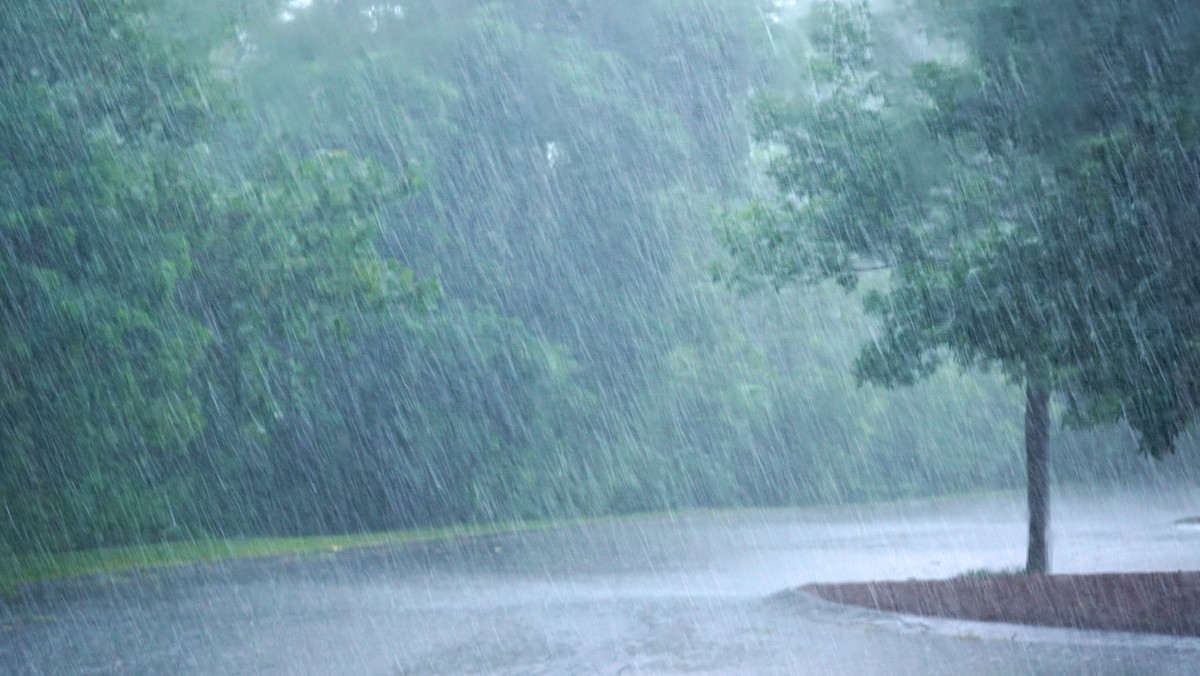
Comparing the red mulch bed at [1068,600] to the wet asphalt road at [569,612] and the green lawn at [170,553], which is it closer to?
the wet asphalt road at [569,612]

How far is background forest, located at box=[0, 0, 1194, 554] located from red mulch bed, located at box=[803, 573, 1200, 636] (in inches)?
72.7

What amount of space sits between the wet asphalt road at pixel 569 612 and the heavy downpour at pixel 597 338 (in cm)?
11

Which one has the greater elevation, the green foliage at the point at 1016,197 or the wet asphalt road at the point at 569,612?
the green foliage at the point at 1016,197

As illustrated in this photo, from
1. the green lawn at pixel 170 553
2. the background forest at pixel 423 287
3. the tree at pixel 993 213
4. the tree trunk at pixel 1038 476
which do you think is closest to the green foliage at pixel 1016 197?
the tree at pixel 993 213

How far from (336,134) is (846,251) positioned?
18.2 meters

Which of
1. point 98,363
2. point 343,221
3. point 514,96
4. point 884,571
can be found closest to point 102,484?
point 98,363

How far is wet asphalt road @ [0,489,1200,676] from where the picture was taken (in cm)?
1050

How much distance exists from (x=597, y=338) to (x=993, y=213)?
22.6 meters

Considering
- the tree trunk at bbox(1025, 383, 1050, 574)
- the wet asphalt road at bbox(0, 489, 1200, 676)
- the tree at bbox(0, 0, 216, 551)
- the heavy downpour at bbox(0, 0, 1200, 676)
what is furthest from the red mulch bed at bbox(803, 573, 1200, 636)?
the tree at bbox(0, 0, 216, 551)

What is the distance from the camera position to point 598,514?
33875 millimetres

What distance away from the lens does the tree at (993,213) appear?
35.2ft

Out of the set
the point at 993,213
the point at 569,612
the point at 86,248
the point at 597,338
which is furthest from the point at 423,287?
the point at 597,338

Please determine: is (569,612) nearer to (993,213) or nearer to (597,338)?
(993,213)

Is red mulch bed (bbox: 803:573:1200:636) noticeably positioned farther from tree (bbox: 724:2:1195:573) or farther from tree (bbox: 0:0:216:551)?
tree (bbox: 0:0:216:551)
